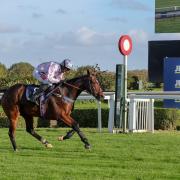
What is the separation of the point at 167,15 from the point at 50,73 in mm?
22680

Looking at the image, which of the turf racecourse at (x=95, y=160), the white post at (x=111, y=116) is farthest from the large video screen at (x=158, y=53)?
the turf racecourse at (x=95, y=160)

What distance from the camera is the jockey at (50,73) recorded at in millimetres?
12375

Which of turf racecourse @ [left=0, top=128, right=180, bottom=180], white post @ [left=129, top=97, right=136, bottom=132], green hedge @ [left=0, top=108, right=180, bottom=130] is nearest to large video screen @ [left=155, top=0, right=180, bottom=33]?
green hedge @ [left=0, top=108, right=180, bottom=130]

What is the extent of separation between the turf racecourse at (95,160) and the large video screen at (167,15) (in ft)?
69.0

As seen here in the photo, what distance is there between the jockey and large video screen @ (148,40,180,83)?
20932mm

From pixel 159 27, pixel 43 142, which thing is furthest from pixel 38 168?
pixel 159 27

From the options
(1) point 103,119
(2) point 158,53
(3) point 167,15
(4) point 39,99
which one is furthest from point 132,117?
(3) point 167,15

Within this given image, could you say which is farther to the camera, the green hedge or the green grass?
the green grass

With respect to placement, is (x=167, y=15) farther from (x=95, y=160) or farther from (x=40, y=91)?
(x=95, y=160)

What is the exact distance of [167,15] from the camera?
34.3 metres

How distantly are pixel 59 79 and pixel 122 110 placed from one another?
407cm

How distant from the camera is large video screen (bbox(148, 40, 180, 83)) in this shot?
33469 millimetres

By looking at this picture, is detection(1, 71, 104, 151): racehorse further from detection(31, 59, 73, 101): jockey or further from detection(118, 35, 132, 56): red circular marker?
detection(118, 35, 132, 56): red circular marker

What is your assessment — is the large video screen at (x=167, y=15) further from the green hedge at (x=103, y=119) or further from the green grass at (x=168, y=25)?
the green hedge at (x=103, y=119)
